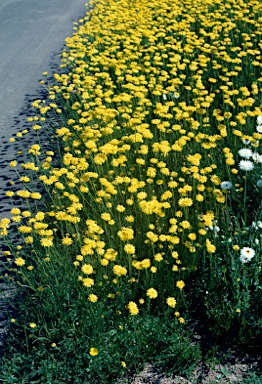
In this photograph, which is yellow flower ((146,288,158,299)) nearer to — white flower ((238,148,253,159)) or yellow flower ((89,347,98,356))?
yellow flower ((89,347,98,356))

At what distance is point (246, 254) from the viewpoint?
→ 3.21m

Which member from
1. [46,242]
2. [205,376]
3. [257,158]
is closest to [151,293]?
[205,376]

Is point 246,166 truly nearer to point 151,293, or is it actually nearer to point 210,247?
point 210,247

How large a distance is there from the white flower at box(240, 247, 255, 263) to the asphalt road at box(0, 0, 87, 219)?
2418mm

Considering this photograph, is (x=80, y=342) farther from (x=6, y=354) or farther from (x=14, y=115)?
(x=14, y=115)

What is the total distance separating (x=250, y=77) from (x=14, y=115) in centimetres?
319

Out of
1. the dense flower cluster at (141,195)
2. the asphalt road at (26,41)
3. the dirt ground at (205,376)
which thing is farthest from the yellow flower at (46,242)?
the asphalt road at (26,41)

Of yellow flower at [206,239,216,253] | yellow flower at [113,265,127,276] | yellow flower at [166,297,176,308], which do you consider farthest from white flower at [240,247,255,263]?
yellow flower at [113,265,127,276]

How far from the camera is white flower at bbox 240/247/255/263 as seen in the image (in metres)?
3.18

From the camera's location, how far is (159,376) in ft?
9.97

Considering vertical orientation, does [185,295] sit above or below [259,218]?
below

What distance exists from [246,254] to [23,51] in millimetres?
7161

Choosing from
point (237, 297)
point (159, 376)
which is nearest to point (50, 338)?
point (159, 376)

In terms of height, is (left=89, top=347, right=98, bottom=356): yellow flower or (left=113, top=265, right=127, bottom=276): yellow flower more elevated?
(left=113, top=265, right=127, bottom=276): yellow flower
